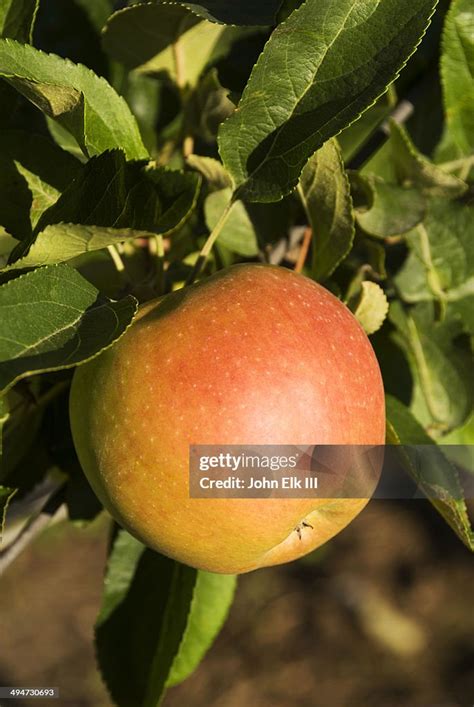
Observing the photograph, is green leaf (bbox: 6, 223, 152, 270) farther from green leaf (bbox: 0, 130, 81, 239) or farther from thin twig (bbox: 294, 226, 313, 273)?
thin twig (bbox: 294, 226, 313, 273)

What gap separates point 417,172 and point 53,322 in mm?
388

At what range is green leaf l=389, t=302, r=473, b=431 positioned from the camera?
0.89m

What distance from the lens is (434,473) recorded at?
→ 2.35 feet

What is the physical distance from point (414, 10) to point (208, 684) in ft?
9.24

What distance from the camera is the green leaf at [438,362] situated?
2.92 ft

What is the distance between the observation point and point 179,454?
0.61 m

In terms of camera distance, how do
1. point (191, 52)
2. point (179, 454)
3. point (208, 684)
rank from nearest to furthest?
point (179, 454)
point (191, 52)
point (208, 684)

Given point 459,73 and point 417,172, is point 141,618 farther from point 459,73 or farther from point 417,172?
point 459,73

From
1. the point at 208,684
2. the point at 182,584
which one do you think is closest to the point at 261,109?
the point at 182,584

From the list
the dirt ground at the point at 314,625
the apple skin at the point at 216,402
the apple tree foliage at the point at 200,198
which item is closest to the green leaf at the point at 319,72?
the apple tree foliage at the point at 200,198

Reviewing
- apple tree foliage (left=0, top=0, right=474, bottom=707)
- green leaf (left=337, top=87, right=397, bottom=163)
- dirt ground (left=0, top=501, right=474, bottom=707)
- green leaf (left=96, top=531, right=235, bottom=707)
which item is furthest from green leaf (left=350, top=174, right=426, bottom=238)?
dirt ground (left=0, top=501, right=474, bottom=707)

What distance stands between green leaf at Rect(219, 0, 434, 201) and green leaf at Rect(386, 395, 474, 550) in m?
0.23

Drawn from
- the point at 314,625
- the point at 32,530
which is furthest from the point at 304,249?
the point at 314,625

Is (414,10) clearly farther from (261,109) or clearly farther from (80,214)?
(80,214)
